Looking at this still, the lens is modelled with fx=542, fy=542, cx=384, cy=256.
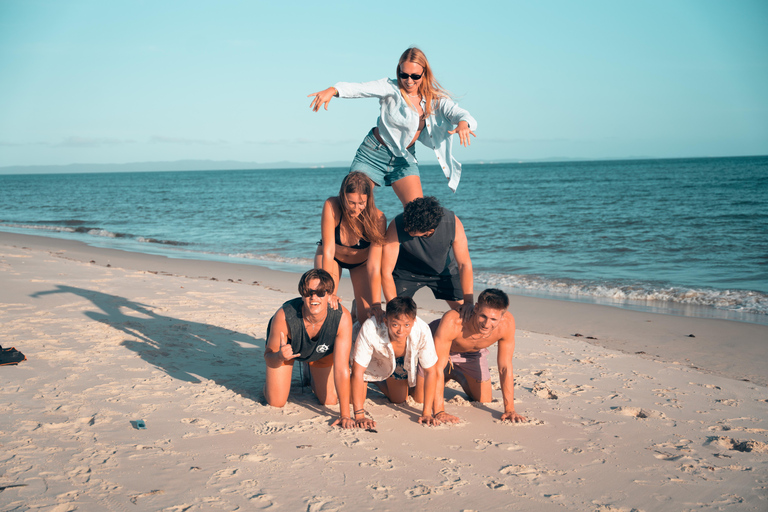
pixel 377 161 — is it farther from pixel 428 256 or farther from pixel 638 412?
pixel 638 412

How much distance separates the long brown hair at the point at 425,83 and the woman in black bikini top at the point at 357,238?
779 mm

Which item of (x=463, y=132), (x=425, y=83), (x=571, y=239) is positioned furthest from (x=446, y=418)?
(x=571, y=239)

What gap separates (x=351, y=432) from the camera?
3707 millimetres

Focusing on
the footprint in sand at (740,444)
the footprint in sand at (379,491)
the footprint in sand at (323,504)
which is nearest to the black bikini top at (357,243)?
the footprint in sand at (379,491)

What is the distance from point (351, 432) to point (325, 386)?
2.12 feet

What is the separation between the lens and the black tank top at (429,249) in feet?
14.2

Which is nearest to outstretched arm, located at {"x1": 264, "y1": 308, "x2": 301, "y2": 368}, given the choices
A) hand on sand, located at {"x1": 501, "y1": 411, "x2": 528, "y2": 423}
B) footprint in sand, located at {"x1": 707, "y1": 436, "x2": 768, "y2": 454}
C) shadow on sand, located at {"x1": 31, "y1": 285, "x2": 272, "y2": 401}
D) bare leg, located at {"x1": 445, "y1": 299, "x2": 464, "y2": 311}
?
shadow on sand, located at {"x1": 31, "y1": 285, "x2": 272, "y2": 401}

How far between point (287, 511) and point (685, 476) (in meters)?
2.24

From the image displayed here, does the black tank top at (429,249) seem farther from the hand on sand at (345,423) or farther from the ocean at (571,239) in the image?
the ocean at (571,239)

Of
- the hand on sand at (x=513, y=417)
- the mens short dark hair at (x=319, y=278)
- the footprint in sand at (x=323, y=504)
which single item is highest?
the mens short dark hair at (x=319, y=278)

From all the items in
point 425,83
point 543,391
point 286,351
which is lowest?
point 543,391

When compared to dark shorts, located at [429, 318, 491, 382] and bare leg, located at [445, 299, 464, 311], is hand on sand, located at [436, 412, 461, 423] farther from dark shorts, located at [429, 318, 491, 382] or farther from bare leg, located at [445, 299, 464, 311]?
bare leg, located at [445, 299, 464, 311]

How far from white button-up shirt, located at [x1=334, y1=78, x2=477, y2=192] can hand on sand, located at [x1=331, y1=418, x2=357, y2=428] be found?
6.94 feet

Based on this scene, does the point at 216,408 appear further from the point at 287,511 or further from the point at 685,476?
the point at 685,476
